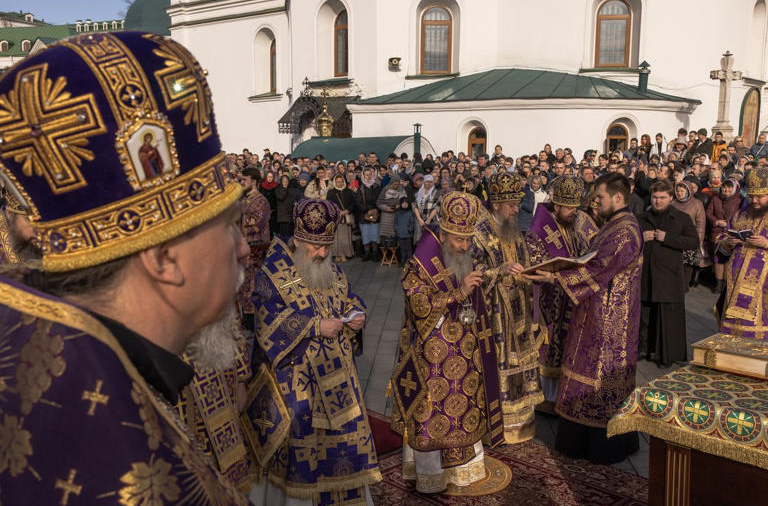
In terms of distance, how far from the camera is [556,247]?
19.9ft

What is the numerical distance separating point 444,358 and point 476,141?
19601mm

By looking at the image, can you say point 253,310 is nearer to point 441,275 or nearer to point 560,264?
point 441,275

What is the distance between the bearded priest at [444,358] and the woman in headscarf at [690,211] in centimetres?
605

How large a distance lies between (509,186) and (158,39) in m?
4.90

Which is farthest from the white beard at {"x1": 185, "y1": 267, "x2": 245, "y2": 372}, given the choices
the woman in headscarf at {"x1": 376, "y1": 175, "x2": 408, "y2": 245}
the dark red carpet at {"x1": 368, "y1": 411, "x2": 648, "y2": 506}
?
the woman in headscarf at {"x1": 376, "y1": 175, "x2": 408, "y2": 245}

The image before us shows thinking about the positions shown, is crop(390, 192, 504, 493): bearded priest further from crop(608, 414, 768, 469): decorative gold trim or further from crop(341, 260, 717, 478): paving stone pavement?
crop(608, 414, 768, 469): decorative gold trim

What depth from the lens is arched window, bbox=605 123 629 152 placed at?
72.9 feet

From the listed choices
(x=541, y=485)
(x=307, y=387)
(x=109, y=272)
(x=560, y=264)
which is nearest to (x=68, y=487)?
(x=109, y=272)

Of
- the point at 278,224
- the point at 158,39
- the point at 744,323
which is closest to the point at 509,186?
the point at 744,323

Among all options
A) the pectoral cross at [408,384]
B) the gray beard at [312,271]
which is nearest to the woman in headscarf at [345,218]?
the pectoral cross at [408,384]

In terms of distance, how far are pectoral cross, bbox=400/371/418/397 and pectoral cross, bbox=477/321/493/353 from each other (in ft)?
1.85

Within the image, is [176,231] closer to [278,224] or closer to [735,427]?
[735,427]

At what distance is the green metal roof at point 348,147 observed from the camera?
2095 cm

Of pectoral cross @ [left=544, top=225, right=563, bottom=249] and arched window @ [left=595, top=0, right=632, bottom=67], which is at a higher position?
arched window @ [left=595, top=0, right=632, bottom=67]
